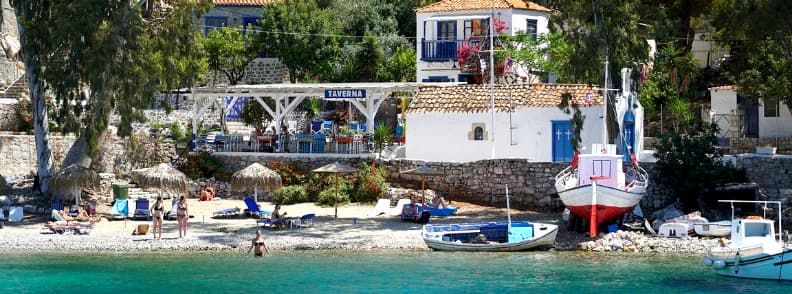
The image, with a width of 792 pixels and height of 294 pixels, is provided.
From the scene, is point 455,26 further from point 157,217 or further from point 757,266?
point 757,266

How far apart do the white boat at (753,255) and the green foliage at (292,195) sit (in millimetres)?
15175

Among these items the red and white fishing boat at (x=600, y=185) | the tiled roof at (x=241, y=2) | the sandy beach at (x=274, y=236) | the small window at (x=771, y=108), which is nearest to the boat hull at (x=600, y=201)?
the red and white fishing boat at (x=600, y=185)

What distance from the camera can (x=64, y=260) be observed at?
32.4m

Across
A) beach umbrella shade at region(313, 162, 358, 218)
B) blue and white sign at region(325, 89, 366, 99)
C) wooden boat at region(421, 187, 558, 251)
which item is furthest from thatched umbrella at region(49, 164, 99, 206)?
wooden boat at region(421, 187, 558, 251)

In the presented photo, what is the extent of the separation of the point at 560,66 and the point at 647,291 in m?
18.3

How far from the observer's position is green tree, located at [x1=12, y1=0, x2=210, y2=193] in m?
37.7

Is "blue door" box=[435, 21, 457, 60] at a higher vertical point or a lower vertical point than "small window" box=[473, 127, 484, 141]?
higher

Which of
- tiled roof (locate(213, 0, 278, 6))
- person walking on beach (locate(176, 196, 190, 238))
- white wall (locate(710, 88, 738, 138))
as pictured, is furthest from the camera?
tiled roof (locate(213, 0, 278, 6))

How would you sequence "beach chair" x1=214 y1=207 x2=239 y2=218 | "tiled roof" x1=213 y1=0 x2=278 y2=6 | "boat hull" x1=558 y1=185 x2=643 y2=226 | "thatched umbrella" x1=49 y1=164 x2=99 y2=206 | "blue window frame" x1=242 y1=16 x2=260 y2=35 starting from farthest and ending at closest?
"blue window frame" x1=242 y1=16 x2=260 y2=35 → "tiled roof" x1=213 y1=0 x2=278 y2=6 → "beach chair" x1=214 y1=207 x2=239 y2=218 → "thatched umbrella" x1=49 y1=164 x2=99 y2=206 → "boat hull" x1=558 y1=185 x2=643 y2=226

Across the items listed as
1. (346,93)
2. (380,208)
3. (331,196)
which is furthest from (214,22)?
(380,208)

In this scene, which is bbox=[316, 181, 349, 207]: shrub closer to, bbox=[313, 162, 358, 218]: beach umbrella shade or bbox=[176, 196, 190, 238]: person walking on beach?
bbox=[313, 162, 358, 218]: beach umbrella shade

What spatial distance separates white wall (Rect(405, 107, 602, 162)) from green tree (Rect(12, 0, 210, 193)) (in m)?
8.82

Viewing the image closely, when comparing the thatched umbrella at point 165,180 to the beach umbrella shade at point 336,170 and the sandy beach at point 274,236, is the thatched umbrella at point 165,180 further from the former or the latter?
the beach umbrella shade at point 336,170

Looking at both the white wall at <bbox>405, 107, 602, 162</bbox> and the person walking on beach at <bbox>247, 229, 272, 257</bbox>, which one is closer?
the person walking on beach at <bbox>247, 229, 272, 257</bbox>
